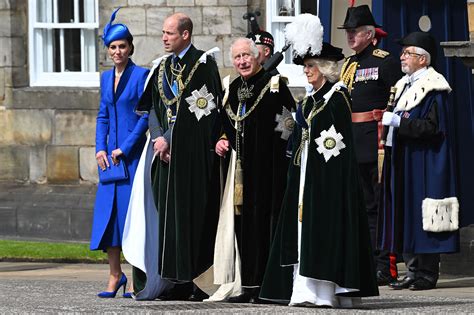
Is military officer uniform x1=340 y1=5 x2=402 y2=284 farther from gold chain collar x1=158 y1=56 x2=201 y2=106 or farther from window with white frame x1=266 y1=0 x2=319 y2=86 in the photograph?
window with white frame x1=266 y1=0 x2=319 y2=86

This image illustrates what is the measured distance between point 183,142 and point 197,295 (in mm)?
1058

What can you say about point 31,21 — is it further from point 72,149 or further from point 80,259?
point 80,259

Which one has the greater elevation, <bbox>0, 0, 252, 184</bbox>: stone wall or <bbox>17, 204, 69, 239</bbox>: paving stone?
<bbox>0, 0, 252, 184</bbox>: stone wall

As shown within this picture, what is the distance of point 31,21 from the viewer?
1981cm

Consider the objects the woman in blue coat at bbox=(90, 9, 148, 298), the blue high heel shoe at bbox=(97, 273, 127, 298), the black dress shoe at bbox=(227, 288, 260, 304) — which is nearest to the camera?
the black dress shoe at bbox=(227, 288, 260, 304)

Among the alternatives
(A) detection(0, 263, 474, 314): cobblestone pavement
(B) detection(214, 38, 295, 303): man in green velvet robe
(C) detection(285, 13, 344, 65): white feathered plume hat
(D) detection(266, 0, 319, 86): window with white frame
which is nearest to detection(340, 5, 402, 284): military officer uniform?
(A) detection(0, 263, 474, 314): cobblestone pavement

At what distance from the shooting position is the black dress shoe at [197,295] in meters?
13.2

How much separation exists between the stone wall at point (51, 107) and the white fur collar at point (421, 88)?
480 cm

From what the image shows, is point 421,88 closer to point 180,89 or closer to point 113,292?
point 180,89

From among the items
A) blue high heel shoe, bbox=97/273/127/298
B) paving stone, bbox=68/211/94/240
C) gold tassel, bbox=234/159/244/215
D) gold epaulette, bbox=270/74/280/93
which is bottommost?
blue high heel shoe, bbox=97/273/127/298

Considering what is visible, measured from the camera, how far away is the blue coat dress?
44.6 feet

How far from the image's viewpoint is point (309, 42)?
40.4ft

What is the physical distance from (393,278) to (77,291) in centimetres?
236

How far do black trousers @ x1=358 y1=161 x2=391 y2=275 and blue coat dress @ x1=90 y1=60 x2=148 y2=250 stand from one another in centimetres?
185
